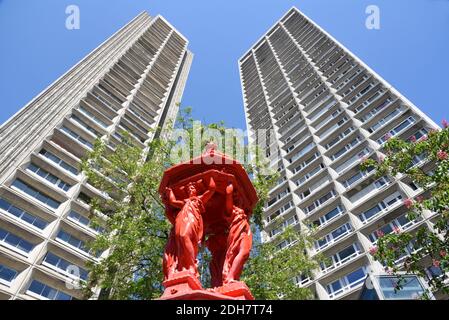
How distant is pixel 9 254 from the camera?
20484 mm

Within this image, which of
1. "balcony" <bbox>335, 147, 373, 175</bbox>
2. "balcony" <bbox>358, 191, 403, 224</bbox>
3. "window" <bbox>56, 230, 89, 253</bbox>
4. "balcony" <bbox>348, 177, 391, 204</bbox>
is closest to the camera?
"window" <bbox>56, 230, 89, 253</bbox>

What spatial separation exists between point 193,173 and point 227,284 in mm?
1527

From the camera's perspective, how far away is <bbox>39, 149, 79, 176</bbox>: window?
28844 mm

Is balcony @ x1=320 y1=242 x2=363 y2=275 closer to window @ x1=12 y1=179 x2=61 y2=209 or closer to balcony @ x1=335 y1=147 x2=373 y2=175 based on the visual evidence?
balcony @ x1=335 y1=147 x2=373 y2=175

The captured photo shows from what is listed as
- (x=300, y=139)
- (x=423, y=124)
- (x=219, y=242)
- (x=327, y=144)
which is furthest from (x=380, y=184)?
(x=219, y=242)

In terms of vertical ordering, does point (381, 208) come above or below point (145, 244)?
above

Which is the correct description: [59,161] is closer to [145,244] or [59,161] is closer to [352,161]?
[145,244]

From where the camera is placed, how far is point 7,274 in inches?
812

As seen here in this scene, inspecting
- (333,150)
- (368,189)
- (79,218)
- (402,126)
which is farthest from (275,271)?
(333,150)

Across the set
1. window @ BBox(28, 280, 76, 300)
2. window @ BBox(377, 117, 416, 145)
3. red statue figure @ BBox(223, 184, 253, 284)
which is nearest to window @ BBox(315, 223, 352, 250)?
window @ BBox(377, 117, 416, 145)

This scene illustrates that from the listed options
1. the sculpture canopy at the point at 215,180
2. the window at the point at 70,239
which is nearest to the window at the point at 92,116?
the window at the point at 70,239

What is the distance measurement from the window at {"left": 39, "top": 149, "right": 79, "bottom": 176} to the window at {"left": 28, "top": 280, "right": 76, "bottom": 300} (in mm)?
10599

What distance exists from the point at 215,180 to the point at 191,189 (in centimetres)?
32
